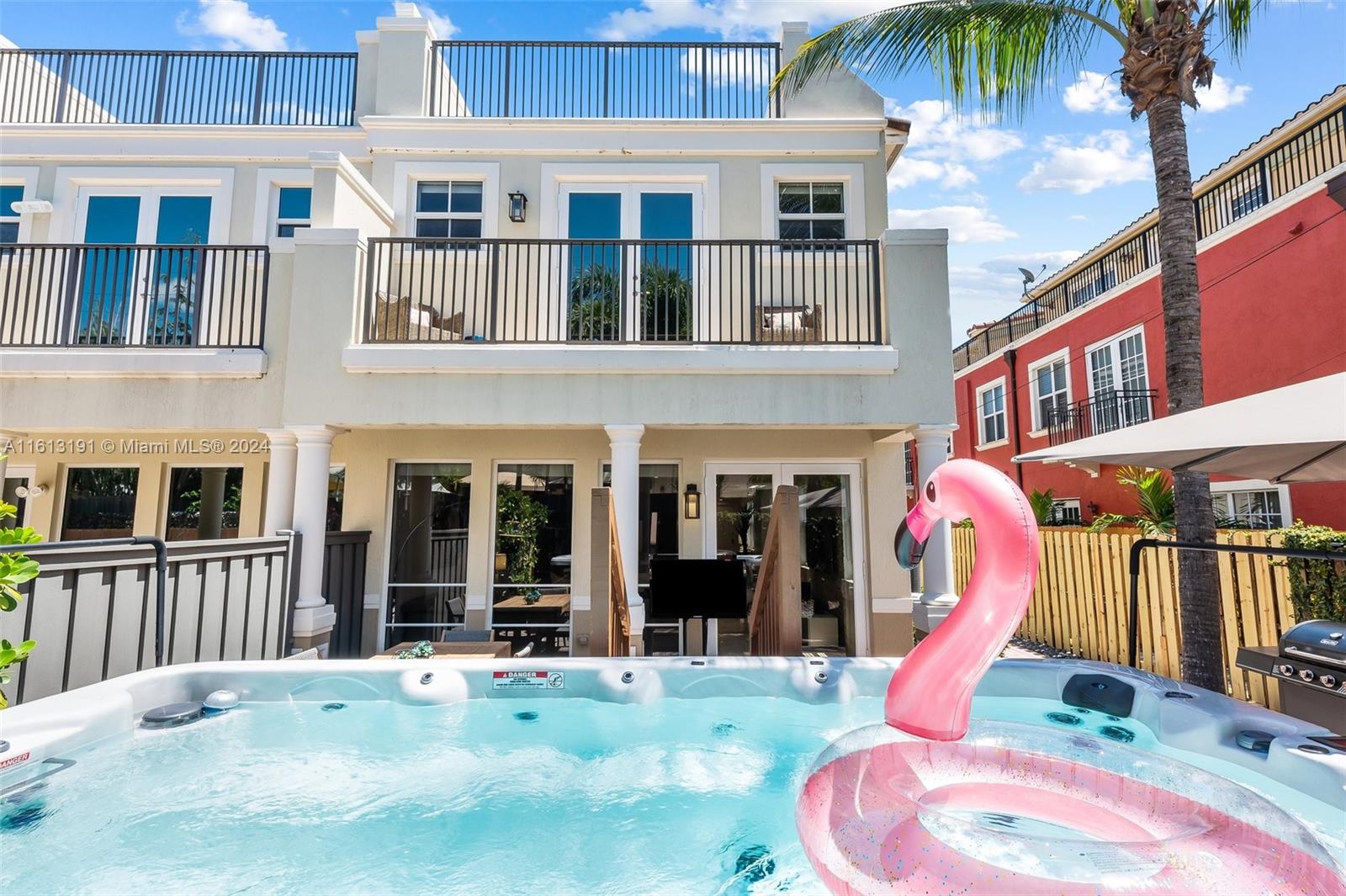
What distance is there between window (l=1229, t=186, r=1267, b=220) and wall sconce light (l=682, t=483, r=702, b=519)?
1130 centimetres

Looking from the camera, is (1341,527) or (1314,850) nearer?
(1314,850)

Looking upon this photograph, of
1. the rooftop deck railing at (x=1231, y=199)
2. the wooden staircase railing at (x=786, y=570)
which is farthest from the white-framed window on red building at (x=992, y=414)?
the wooden staircase railing at (x=786, y=570)

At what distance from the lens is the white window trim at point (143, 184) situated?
916 cm

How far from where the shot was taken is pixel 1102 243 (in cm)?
1683

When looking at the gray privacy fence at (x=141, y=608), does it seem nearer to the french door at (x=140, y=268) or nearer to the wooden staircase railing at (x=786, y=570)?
the french door at (x=140, y=268)

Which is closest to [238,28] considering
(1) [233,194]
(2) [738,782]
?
(1) [233,194]

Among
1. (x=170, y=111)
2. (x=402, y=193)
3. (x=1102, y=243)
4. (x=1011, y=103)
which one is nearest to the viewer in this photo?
(x=1011, y=103)

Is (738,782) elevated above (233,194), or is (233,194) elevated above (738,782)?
(233,194)

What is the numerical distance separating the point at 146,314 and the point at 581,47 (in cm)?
655

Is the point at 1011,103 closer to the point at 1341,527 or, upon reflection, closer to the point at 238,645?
the point at 1341,527

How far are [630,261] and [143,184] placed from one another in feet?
24.3

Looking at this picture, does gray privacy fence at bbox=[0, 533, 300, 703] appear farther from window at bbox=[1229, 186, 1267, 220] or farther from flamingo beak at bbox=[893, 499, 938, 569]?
window at bbox=[1229, 186, 1267, 220]

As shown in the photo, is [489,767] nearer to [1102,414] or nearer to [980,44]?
[980,44]

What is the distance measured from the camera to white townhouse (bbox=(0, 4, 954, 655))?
671cm
